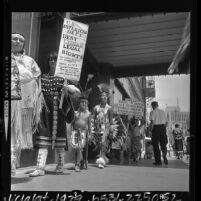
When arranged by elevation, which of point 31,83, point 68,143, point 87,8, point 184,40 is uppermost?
point 87,8

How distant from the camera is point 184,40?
3.96m

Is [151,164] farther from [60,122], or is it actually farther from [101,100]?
[60,122]

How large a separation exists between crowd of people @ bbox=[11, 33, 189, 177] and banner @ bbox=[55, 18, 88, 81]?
0.08 meters

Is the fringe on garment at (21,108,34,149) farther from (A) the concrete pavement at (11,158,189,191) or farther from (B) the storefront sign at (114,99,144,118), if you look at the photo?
(B) the storefront sign at (114,99,144,118)

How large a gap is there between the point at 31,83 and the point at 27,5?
824mm

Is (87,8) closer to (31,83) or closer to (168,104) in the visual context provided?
(31,83)

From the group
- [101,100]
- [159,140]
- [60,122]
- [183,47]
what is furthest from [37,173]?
[183,47]

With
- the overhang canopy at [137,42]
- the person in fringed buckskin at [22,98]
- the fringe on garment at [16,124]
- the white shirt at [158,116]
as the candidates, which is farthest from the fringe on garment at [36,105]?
the white shirt at [158,116]

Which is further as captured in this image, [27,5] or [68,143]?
[68,143]

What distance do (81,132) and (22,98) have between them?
74 centimetres

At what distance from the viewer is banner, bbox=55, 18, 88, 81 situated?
4.03 meters

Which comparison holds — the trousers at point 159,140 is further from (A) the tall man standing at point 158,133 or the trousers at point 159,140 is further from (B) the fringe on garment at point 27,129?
(B) the fringe on garment at point 27,129

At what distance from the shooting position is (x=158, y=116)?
406 cm

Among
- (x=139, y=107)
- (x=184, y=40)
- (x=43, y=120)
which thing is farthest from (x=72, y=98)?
(x=184, y=40)
